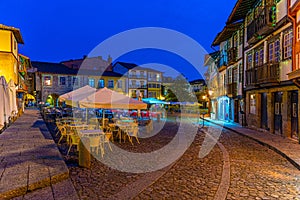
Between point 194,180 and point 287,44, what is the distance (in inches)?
380

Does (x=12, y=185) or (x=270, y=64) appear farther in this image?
(x=270, y=64)

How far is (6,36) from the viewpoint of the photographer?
843 inches

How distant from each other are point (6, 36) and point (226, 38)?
64.3ft

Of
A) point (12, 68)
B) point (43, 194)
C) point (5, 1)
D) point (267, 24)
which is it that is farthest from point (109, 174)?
point (5, 1)

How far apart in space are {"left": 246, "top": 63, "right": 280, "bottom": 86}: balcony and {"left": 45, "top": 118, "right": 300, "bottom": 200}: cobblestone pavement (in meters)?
6.17

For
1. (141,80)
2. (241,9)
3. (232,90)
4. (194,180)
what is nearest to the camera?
(194,180)

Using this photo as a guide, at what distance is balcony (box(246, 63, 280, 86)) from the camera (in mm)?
12821

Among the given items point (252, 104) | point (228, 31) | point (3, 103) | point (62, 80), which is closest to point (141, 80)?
point (62, 80)

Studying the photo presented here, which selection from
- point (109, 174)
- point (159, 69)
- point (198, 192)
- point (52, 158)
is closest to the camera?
point (198, 192)

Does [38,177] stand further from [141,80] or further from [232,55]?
[141,80]

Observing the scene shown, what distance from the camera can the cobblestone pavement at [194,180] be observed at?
15.8ft

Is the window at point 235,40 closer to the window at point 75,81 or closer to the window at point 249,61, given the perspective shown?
the window at point 249,61

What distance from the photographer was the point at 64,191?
479cm

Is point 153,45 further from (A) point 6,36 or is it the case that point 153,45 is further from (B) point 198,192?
(B) point 198,192
